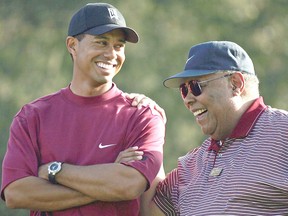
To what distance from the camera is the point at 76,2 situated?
17.8 m

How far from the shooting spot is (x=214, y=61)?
21.2ft

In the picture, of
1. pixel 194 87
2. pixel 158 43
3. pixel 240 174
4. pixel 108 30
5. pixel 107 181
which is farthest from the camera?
pixel 158 43

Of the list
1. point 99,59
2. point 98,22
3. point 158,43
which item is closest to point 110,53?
point 99,59

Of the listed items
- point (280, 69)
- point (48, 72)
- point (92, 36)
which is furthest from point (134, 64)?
point (92, 36)

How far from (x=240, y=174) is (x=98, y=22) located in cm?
135

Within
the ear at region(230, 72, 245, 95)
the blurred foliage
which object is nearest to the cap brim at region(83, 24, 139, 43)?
the ear at region(230, 72, 245, 95)

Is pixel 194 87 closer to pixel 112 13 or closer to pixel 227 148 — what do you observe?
pixel 227 148

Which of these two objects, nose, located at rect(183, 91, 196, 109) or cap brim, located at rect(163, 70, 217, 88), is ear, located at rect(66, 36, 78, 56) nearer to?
cap brim, located at rect(163, 70, 217, 88)

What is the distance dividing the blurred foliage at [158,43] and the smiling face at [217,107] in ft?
34.3

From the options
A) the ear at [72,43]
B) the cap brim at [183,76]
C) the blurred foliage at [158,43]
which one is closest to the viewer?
the cap brim at [183,76]

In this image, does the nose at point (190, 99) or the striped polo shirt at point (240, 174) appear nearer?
the striped polo shirt at point (240, 174)

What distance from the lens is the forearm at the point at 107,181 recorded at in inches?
249

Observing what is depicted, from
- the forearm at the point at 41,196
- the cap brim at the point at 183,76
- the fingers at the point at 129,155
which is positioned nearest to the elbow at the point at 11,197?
the forearm at the point at 41,196

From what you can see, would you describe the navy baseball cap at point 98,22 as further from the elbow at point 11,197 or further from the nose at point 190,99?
the elbow at point 11,197
